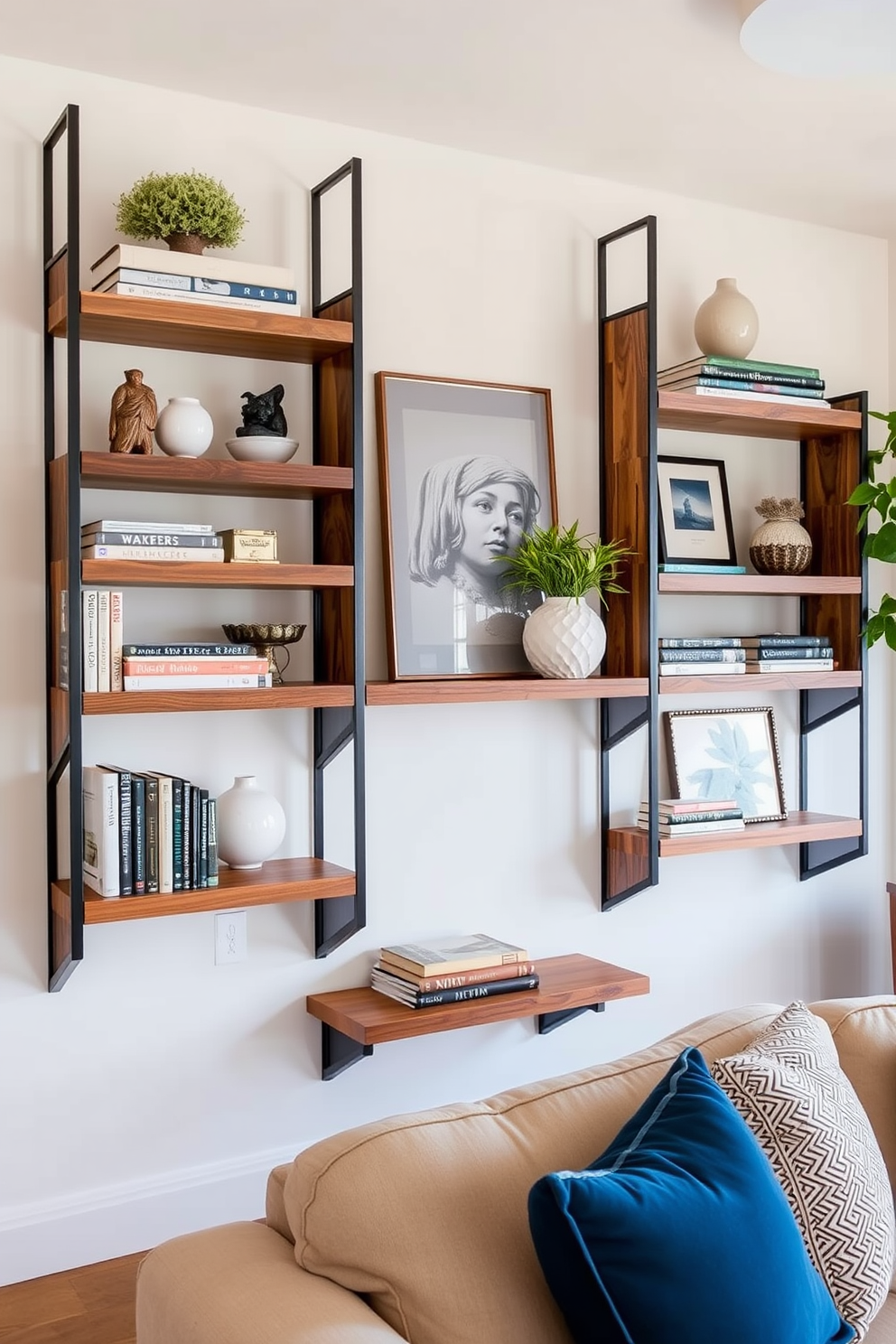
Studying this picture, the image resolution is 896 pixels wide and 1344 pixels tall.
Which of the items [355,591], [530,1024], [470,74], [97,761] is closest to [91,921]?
[97,761]

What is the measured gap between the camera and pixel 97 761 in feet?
8.60

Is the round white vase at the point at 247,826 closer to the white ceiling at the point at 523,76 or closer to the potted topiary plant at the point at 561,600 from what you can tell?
the potted topiary plant at the point at 561,600

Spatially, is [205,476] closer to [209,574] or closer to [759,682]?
[209,574]

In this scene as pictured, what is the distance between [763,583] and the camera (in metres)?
3.22

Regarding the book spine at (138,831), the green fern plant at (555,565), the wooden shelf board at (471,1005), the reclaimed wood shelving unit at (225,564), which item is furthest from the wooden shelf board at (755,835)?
the book spine at (138,831)

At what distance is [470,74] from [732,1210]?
2.31 metres

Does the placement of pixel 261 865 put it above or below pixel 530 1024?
above

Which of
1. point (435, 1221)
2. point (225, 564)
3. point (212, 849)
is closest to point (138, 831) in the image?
point (212, 849)

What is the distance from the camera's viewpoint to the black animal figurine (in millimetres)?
2619

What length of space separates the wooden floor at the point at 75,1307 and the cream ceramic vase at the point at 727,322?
8.56ft

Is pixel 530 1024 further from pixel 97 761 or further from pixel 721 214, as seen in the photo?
pixel 721 214

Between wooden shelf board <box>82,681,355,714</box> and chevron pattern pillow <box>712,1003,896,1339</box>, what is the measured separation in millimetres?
1250

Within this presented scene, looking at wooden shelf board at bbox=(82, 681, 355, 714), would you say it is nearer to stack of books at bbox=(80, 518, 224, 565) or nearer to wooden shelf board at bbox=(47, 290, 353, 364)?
stack of books at bbox=(80, 518, 224, 565)

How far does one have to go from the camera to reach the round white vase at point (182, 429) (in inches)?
99.4
